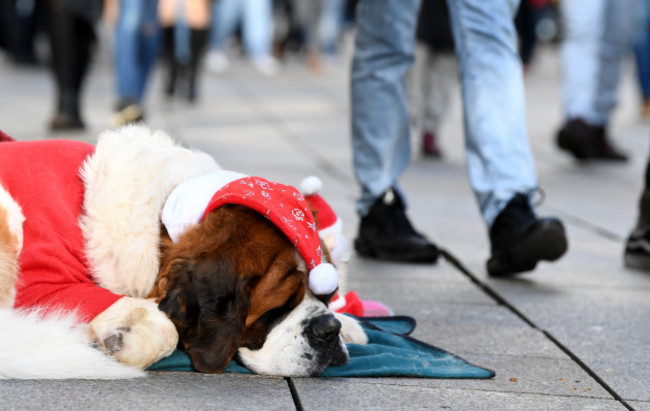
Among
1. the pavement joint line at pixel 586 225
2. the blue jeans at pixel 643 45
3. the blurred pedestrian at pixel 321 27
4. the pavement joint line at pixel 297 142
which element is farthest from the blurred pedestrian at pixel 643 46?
the blurred pedestrian at pixel 321 27

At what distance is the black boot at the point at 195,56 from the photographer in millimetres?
11875

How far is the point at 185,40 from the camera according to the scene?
12070 millimetres

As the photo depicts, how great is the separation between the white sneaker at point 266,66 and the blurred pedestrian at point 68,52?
8.90 meters

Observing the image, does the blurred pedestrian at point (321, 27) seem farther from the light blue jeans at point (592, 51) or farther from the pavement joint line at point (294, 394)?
the pavement joint line at point (294, 394)

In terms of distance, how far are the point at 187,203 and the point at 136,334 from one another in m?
0.39

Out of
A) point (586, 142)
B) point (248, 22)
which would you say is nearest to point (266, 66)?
point (248, 22)

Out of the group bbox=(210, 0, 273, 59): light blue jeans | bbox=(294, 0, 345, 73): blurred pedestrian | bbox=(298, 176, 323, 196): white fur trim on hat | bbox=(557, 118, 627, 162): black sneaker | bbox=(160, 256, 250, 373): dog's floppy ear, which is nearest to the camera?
bbox=(160, 256, 250, 373): dog's floppy ear

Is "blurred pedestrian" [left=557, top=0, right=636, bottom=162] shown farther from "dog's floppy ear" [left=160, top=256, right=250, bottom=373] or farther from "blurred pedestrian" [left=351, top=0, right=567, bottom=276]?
"dog's floppy ear" [left=160, top=256, right=250, bottom=373]

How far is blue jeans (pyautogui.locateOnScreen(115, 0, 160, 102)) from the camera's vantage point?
8.26 meters

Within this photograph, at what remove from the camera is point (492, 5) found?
13.5 feet

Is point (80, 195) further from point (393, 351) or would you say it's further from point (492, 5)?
point (492, 5)

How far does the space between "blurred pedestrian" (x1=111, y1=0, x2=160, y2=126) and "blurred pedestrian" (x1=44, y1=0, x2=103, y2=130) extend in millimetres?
268

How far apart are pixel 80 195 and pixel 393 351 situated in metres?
1.06

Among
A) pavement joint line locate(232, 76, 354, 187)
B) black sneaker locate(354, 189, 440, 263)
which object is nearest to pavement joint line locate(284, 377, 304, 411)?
black sneaker locate(354, 189, 440, 263)
